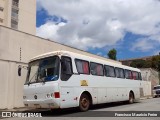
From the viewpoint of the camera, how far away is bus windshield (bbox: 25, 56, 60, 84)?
42.3 ft

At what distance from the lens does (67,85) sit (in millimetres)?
13266

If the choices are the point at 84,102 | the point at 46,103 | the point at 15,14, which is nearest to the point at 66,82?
the point at 46,103

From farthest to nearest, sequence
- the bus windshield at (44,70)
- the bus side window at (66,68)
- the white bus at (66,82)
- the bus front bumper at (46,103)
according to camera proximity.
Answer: the bus side window at (66,68) < the bus windshield at (44,70) < the white bus at (66,82) < the bus front bumper at (46,103)

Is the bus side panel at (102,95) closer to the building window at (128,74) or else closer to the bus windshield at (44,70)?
the bus windshield at (44,70)

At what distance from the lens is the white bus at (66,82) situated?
12688mm

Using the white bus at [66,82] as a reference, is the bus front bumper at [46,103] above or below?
below

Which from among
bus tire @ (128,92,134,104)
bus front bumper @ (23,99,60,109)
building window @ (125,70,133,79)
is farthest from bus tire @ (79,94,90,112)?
bus tire @ (128,92,134,104)

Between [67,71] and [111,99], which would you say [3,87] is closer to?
[67,71]

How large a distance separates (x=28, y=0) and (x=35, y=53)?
45358 millimetres

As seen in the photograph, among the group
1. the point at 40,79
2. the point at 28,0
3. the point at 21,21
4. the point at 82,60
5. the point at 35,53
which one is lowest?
the point at 40,79

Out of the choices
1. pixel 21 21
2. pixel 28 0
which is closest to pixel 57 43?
pixel 21 21

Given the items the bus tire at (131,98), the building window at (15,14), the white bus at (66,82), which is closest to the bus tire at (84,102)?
the white bus at (66,82)

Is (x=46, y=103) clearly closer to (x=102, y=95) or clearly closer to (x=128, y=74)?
(x=102, y=95)

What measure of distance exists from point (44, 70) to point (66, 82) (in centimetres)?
126
